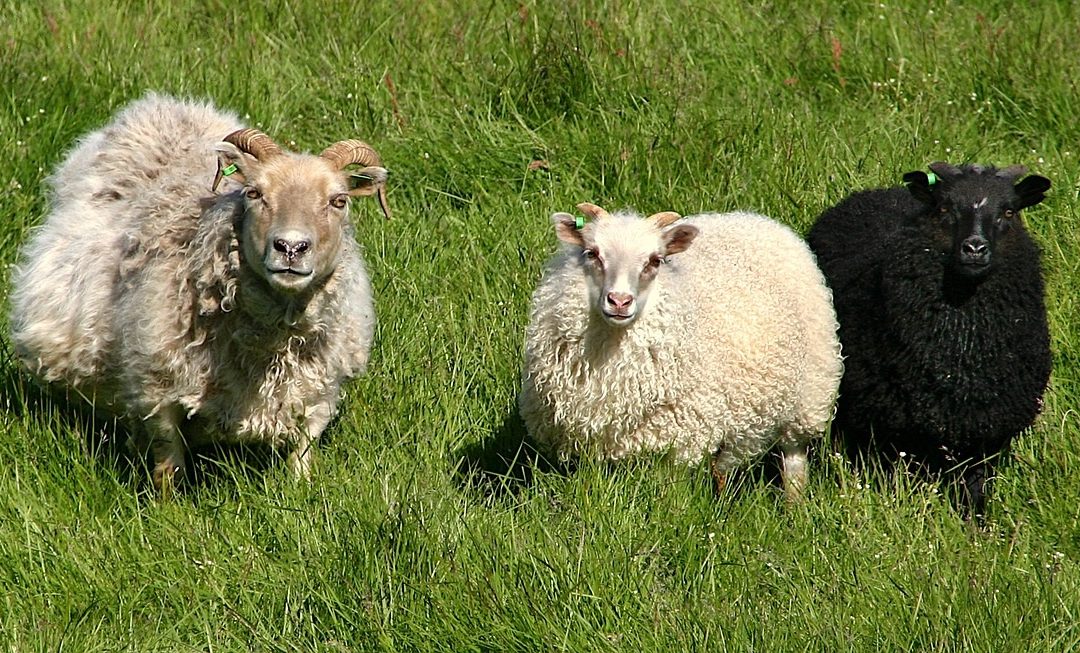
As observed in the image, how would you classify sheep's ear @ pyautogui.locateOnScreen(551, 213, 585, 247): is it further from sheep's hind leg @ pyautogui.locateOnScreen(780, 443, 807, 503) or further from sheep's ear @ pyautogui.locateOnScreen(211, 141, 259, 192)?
sheep's hind leg @ pyautogui.locateOnScreen(780, 443, 807, 503)

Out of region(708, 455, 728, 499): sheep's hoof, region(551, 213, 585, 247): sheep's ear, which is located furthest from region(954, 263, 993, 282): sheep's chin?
region(551, 213, 585, 247): sheep's ear

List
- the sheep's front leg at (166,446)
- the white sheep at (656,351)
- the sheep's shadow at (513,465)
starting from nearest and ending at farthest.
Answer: the white sheep at (656,351) < the sheep's front leg at (166,446) < the sheep's shadow at (513,465)

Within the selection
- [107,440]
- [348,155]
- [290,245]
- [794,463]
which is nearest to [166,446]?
[107,440]

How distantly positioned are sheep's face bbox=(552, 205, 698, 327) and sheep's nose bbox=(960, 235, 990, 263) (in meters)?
1.03

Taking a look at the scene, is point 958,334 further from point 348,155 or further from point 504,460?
point 348,155

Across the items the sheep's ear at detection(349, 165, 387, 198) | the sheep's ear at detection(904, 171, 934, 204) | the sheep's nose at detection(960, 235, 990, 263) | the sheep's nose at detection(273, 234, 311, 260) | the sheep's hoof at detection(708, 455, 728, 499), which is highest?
the sheep's ear at detection(904, 171, 934, 204)

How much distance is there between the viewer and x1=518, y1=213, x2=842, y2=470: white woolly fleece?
5.15 metres

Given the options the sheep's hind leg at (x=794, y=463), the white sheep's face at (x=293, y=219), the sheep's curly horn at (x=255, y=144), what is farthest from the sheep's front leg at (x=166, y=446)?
the sheep's hind leg at (x=794, y=463)

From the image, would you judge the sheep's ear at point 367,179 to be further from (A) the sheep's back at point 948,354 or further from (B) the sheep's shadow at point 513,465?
(A) the sheep's back at point 948,354

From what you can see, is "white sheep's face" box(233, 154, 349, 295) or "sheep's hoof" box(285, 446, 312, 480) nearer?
"white sheep's face" box(233, 154, 349, 295)

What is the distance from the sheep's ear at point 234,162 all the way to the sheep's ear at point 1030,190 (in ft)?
9.60

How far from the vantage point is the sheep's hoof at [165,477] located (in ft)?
17.2

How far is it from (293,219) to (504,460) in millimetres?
1350

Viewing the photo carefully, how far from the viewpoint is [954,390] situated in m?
5.50
